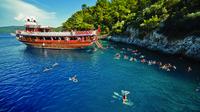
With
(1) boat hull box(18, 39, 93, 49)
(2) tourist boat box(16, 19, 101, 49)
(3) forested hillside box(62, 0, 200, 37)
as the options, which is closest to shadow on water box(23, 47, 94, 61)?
(1) boat hull box(18, 39, 93, 49)

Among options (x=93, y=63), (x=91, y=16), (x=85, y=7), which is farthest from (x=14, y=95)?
(x=85, y=7)

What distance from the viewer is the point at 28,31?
58.7 meters

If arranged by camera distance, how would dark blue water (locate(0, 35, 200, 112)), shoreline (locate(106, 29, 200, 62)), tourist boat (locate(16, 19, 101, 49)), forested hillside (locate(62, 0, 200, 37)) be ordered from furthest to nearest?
tourist boat (locate(16, 19, 101, 49))
forested hillside (locate(62, 0, 200, 37))
shoreline (locate(106, 29, 200, 62))
dark blue water (locate(0, 35, 200, 112))

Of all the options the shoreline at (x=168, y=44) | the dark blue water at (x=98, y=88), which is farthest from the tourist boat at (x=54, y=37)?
the dark blue water at (x=98, y=88)

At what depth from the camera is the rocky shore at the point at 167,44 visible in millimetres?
35662

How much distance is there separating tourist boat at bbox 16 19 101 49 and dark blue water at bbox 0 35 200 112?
56.1ft

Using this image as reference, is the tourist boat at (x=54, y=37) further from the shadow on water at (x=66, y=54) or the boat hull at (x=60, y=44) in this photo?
the shadow on water at (x=66, y=54)

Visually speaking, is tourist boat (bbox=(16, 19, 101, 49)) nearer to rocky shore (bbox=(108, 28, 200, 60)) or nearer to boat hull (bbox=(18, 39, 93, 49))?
boat hull (bbox=(18, 39, 93, 49))

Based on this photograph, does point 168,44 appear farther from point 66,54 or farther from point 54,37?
point 54,37

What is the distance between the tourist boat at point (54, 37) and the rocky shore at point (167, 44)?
16789 mm

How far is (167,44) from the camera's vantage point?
44.8 meters

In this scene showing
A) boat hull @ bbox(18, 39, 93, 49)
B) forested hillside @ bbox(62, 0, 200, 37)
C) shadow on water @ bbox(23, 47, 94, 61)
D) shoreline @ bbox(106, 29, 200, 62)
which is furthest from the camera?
boat hull @ bbox(18, 39, 93, 49)

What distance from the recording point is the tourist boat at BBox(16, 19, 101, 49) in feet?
170

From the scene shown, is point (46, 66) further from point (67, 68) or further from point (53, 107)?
point (53, 107)
